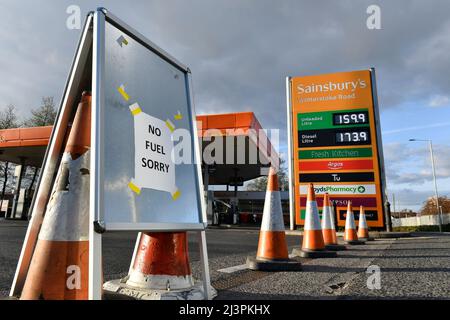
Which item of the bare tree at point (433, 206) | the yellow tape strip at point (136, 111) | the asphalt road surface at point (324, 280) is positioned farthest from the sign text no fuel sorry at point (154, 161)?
the bare tree at point (433, 206)

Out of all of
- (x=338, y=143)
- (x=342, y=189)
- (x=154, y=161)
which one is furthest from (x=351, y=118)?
(x=154, y=161)

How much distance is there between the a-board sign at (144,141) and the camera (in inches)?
75.9

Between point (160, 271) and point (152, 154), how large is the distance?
799 mm

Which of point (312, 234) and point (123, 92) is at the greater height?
point (123, 92)

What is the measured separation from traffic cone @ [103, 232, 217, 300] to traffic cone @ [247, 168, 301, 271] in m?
1.48

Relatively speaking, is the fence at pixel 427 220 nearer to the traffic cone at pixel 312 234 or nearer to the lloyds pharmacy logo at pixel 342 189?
the lloyds pharmacy logo at pixel 342 189

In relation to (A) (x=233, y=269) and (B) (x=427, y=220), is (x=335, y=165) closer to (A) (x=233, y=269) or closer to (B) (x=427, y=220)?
(A) (x=233, y=269)

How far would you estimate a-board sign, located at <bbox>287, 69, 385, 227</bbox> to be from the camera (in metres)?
15.3

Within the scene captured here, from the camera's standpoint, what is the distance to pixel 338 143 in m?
15.9

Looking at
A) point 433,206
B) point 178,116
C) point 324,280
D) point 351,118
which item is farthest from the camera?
point 433,206

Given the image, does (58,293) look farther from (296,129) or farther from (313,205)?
(296,129)

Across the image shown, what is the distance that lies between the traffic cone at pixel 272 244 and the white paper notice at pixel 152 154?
6.00 ft

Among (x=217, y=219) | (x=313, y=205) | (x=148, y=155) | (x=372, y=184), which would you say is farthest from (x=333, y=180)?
(x=148, y=155)

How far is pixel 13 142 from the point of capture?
74.3 feet
